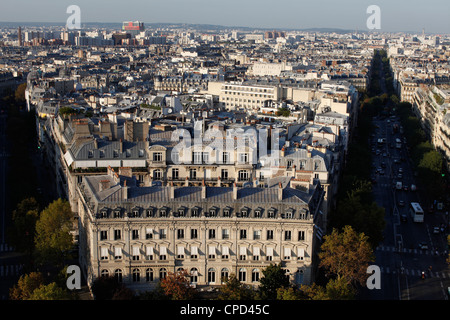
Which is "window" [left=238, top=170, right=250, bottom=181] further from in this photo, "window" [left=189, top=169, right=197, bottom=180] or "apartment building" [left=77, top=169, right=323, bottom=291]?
"apartment building" [left=77, top=169, right=323, bottom=291]

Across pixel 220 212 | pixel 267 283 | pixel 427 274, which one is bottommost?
pixel 427 274

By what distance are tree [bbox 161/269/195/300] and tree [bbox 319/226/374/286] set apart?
441 inches

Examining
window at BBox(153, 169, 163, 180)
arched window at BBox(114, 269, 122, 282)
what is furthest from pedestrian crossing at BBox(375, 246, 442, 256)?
arched window at BBox(114, 269, 122, 282)

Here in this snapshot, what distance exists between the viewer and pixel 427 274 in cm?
5919

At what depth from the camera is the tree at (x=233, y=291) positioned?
43.5m

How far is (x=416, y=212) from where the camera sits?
74438 millimetres

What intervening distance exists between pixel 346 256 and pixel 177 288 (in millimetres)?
14162

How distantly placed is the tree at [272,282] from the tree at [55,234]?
61.7ft

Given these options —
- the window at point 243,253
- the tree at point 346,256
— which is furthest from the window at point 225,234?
the tree at point 346,256

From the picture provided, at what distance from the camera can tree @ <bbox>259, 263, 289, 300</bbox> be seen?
45.5 m

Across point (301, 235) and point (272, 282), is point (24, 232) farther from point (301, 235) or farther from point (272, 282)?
point (301, 235)

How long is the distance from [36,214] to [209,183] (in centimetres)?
1702

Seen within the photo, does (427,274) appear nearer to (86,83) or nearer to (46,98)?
(46,98)

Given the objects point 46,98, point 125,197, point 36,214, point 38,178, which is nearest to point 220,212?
point 125,197
